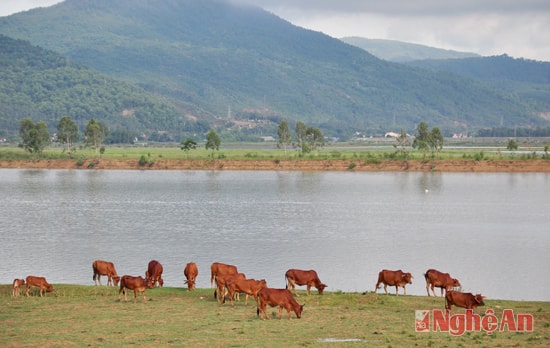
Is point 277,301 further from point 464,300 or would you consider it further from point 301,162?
point 301,162

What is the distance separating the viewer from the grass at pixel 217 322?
52.7 ft

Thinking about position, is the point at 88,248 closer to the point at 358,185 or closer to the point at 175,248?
the point at 175,248

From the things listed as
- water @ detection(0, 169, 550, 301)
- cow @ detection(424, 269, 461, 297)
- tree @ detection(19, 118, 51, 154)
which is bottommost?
water @ detection(0, 169, 550, 301)

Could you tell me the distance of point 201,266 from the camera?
94.9 ft

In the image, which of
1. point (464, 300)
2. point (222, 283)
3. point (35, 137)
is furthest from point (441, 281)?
point (35, 137)

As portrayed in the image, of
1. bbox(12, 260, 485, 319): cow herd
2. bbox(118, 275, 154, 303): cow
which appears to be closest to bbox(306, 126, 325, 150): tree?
bbox(12, 260, 485, 319): cow herd

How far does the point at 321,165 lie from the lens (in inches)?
3561

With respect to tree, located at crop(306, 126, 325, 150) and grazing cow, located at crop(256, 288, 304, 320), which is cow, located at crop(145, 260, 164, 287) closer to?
grazing cow, located at crop(256, 288, 304, 320)

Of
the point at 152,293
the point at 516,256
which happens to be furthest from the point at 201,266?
the point at 516,256

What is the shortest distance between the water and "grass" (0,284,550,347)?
477 centimetres

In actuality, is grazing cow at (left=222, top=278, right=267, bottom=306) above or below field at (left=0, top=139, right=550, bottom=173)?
below

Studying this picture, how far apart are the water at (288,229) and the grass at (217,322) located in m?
4.77

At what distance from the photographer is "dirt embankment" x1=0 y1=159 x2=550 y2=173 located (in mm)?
87188

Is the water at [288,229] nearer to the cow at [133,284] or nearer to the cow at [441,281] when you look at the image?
the cow at [441,281]
